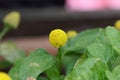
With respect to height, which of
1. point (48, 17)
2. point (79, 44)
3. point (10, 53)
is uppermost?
point (79, 44)

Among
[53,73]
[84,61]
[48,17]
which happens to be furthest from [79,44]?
[48,17]

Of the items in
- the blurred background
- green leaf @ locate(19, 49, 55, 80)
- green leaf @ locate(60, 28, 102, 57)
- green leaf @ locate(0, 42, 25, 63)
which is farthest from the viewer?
the blurred background

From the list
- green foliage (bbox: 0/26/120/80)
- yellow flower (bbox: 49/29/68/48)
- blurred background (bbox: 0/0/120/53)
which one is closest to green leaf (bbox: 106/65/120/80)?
green foliage (bbox: 0/26/120/80)

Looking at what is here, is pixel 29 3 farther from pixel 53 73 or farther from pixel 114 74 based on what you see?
pixel 114 74

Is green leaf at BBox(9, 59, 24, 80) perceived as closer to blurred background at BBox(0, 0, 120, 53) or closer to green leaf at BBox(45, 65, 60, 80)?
green leaf at BBox(45, 65, 60, 80)

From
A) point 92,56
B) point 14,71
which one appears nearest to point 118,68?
point 92,56

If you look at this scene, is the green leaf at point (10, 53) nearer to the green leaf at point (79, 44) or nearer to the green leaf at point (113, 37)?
the green leaf at point (79, 44)
